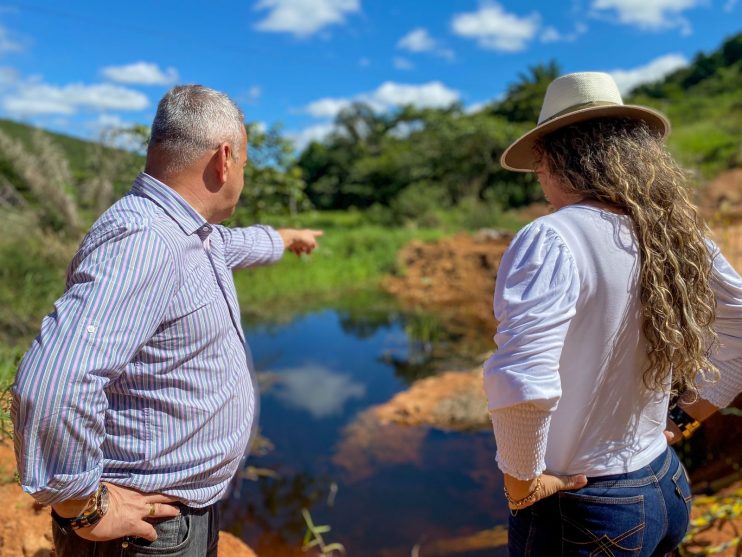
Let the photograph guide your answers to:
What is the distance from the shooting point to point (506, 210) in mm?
20969

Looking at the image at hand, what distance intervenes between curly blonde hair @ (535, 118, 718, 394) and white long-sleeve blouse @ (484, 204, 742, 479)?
0.11 ft

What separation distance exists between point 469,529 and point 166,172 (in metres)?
3.91

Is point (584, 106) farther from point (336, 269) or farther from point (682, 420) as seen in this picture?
point (336, 269)

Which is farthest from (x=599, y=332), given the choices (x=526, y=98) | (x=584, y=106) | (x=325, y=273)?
(x=526, y=98)

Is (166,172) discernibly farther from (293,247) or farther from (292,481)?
(292,481)

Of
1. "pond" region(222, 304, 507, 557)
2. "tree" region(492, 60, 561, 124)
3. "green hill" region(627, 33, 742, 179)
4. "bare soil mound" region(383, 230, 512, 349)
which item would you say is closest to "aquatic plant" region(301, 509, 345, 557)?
"pond" region(222, 304, 507, 557)

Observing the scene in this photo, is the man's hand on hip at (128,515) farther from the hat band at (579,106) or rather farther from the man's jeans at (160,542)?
the hat band at (579,106)

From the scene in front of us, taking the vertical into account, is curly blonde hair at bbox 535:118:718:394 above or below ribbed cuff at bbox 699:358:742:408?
above

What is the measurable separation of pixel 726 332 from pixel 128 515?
60.4 inches

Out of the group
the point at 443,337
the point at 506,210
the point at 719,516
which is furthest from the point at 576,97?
the point at 506,210

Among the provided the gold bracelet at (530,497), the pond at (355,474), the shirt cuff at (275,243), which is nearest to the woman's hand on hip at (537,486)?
the gold bracelet at (530,497)

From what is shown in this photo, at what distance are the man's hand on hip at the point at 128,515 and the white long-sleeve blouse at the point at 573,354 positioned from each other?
76 centimetres

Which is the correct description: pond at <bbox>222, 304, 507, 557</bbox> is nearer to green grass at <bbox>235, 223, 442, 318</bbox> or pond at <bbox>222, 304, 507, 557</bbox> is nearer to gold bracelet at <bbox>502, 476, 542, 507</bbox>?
gold bracelet at <bbox>502, 476, 542, 507</bbox>

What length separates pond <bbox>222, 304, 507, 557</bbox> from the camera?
14.3 feet
